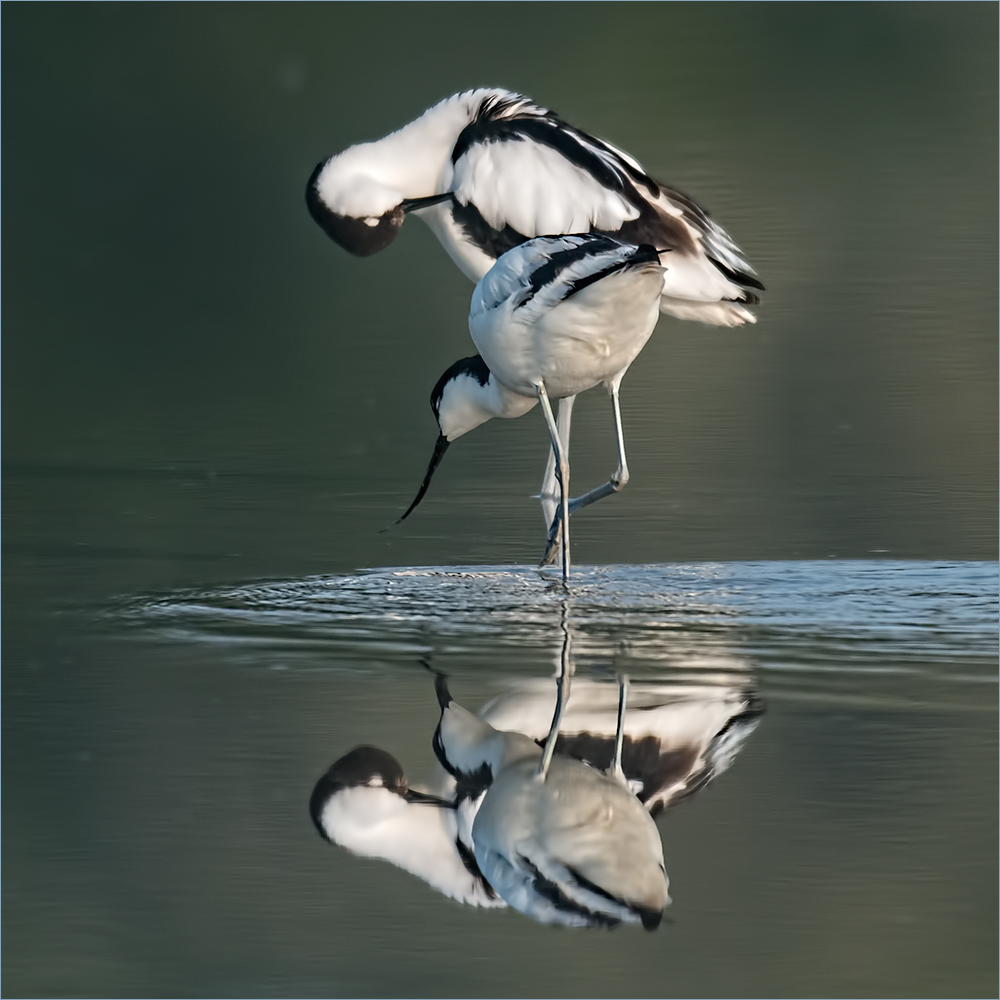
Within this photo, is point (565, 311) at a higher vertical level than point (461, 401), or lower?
higher

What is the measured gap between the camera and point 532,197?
7980 millimetres

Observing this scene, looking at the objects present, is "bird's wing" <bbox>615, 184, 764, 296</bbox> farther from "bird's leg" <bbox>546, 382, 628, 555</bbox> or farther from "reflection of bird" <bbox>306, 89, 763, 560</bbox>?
"bird's leg" <bbox>546, 382, 628, 555</bbox>

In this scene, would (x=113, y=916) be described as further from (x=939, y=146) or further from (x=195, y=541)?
(x=939, y=146)

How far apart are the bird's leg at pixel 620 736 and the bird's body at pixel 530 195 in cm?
297

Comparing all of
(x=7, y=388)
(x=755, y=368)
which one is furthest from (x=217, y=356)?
(x=755, y=368)

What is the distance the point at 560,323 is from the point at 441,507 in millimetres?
1849

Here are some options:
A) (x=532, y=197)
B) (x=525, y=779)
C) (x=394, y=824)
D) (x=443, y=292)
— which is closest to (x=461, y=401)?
(x=532, y=197)

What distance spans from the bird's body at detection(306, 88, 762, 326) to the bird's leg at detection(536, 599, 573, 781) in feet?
7.02

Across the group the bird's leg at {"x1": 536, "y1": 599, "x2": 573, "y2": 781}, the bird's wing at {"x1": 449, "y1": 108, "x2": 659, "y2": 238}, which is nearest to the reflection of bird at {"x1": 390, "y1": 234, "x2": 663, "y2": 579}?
the bird's leg at {"x1": 536, "y1": 599, "x2": 573, "y2": 781}

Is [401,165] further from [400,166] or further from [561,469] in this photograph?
[561,469]

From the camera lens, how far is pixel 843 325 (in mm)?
12305

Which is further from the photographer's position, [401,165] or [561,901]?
[401,165]

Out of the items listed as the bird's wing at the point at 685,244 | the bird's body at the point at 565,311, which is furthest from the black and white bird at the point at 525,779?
the bird's wing at the point at 685,244

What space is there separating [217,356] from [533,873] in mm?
8660
